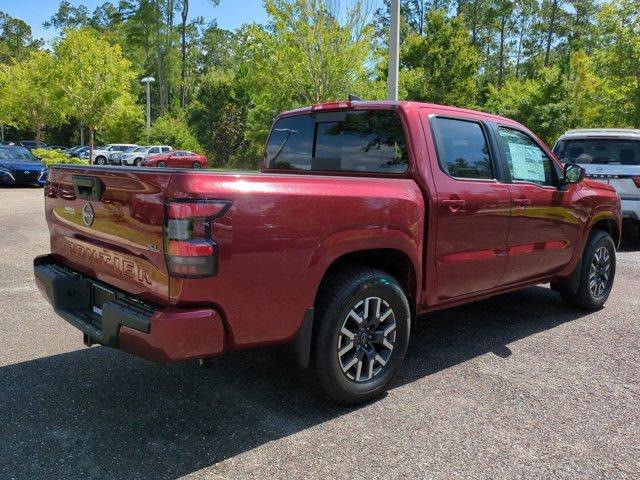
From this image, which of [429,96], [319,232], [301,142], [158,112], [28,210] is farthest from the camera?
[158,112]

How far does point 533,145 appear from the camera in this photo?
4789 mm

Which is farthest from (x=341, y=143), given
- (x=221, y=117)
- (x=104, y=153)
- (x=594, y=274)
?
(x=221, y=117)

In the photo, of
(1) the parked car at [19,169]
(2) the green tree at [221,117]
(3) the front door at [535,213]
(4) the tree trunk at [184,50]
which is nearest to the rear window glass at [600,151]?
(3) the front door at [535,213]

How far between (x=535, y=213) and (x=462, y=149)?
100cm

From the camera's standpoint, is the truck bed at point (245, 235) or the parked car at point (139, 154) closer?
the truck bed at point (245, 235)

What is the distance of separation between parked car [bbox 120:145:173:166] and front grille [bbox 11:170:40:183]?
1645 cm

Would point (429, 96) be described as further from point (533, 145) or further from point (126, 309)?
point (126, 309)

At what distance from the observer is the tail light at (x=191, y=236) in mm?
2529

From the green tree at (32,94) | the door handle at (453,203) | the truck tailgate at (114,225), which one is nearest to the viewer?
the truck tailgate at (114,225)

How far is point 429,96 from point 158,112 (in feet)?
134

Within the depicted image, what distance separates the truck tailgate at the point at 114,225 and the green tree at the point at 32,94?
2759 centimetres

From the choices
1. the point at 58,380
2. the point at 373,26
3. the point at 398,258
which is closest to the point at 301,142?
the point at 398,258

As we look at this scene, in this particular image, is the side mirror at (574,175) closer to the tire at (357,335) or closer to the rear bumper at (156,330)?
the tire at (357,335)

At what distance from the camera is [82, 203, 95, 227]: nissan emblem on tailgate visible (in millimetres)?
3164
